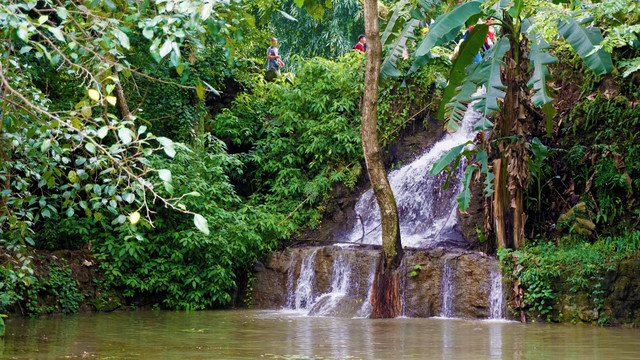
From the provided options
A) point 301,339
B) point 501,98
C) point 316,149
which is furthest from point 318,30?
point 301,339

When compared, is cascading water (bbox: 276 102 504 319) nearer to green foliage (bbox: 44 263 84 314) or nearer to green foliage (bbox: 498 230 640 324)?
green foliage (bbox: 498 230 640 324)

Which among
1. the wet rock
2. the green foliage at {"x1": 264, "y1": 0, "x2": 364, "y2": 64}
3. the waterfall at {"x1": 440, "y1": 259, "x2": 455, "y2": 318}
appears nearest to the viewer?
the wet rock

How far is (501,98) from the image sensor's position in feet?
38.3

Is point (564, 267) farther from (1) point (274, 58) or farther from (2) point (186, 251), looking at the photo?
(1) point (274, 58)

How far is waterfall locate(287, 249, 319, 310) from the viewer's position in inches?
559

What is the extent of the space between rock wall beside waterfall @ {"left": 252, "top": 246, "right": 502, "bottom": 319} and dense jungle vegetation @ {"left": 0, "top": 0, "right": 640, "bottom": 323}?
1.66ft

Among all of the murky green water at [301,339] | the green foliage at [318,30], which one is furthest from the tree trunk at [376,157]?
the green foliage at [318,30]

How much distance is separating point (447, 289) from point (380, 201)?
6.30 ft

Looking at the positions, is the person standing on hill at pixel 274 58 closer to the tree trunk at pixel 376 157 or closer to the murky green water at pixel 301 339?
the tree trunk at pixel 376 157

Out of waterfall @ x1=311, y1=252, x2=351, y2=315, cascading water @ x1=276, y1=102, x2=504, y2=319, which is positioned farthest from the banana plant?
waterfall @ x1=311, y1=252, x2=351, y2=315

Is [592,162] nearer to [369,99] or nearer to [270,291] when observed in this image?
[369,99]

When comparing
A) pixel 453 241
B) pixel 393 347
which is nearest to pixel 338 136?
pixel 453 241

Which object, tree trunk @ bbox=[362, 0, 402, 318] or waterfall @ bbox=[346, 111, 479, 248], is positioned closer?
tree trunk @ bbox=[362, 0, 402, 318]

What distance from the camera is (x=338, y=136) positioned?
56.5 feet
